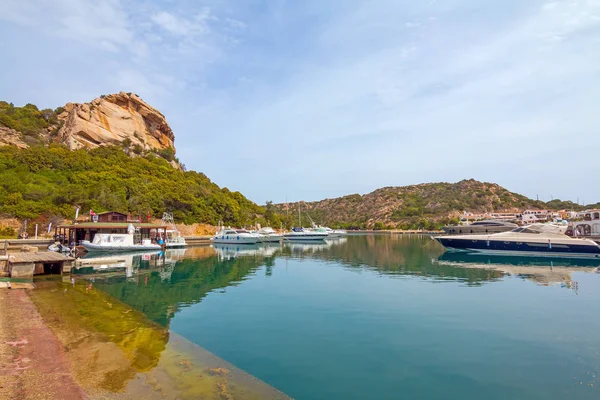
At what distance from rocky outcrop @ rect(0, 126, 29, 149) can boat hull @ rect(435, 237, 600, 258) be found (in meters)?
85.9

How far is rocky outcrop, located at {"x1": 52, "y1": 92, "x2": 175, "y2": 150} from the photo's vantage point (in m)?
86.2

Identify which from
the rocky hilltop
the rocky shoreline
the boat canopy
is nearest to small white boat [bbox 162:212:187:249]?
the rocky hilltop

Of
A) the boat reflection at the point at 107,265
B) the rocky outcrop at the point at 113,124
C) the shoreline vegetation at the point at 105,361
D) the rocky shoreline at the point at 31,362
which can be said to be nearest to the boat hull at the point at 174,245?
the boat reflection at the point at 107,265

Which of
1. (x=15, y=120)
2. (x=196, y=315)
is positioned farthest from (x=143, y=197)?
(x=196, y=315)

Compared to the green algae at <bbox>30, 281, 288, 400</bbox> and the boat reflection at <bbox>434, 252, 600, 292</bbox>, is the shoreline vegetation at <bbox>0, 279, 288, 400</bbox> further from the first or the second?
the boat reflection at <bbox>434, 252, 600, 292</bbox>

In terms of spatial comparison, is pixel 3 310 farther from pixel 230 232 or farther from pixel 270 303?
pixel 230 232

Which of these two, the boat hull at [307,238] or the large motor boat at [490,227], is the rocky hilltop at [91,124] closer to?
the boat hull at [307,238]

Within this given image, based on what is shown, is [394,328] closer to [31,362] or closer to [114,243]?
[31,362]

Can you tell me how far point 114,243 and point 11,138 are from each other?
57047mm

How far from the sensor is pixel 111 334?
37.6 feet

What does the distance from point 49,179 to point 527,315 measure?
70.6 m

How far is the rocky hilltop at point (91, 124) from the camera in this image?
81625 mm

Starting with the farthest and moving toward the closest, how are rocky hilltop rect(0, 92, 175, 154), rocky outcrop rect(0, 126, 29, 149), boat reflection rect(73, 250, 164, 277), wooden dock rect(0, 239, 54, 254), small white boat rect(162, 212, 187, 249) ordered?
rocky hilltop rect(0, 92, 175, 154) → rocky outcrop rect(0, 126, 29, 149) → small white boat rect(162, 212, 187, 249) → wooden dock rect(0, 239, 54, 254) → boat reflection rect(73, 250, 164, 277)

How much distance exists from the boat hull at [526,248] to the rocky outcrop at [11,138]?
3383 inches
